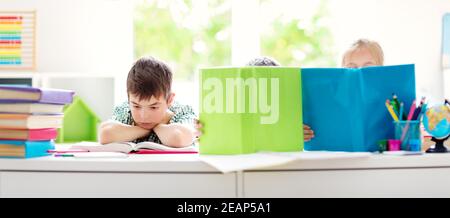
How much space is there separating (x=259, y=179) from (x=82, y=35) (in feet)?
9.52

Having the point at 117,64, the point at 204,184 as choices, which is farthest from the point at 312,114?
the point at 117,64

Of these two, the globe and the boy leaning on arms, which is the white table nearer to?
the globe

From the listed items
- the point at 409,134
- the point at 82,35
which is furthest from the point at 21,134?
the point at 82,35

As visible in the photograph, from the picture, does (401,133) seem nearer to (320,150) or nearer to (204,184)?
(320,150)

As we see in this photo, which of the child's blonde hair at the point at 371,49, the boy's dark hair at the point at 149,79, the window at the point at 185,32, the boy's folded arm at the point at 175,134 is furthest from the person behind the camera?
the window at the point at 185,32

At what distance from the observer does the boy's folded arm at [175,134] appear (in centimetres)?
153

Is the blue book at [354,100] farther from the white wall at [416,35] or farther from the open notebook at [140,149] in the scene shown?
the white wall at [416,35]

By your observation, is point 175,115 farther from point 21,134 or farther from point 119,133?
point 21,134

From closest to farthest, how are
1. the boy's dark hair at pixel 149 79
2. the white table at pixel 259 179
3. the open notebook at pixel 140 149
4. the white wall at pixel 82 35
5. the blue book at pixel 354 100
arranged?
the white table at pixel 259 179 → the blue book at pixel 354 100 → the open notebook at pixel 140 149 → the boy's dark hair at pixel 149 79 → the white wall at pixel 82 35

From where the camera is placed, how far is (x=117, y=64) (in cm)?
374

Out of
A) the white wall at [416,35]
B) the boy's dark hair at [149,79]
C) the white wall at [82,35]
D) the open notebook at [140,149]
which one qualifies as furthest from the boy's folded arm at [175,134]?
the white wall at [416,35]

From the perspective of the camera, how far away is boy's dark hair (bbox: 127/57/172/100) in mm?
1642

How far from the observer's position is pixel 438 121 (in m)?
1.14

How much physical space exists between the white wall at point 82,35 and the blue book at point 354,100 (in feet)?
8.60
